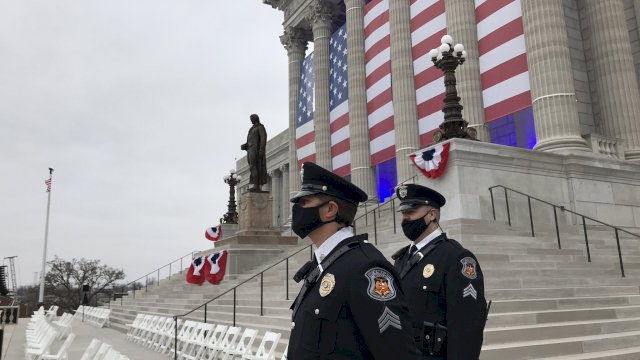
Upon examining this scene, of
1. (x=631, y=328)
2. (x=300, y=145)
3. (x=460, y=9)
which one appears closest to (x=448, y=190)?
(x=631, y=328)

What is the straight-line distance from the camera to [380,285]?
2164 millimetres

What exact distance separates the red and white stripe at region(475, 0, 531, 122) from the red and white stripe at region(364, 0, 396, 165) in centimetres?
656

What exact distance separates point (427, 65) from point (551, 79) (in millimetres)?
7798

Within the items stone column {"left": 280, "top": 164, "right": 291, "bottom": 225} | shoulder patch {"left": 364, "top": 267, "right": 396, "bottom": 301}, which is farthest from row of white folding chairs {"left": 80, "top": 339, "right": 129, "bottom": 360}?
stone column {"left": 280, "top": 164, "right": 291, "bottom": 225}

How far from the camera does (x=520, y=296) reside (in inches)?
346

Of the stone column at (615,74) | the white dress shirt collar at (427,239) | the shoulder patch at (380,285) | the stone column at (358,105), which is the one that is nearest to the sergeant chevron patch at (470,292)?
the white dress shirt collar at (427,239)

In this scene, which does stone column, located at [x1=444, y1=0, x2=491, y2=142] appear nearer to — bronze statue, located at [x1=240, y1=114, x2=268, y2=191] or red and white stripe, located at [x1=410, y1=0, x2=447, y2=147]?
red and white stripe, located at [x1=410, y1=0, x2=447, y2=147]

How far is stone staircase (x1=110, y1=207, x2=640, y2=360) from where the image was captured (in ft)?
24.0

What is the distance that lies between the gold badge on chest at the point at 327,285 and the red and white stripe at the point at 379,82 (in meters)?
24.2

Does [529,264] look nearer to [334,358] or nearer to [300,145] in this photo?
[334,358]

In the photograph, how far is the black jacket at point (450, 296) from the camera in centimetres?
334

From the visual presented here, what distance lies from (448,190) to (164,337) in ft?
25.9

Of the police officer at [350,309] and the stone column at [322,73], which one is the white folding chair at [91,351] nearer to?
the police officer at [350,309]

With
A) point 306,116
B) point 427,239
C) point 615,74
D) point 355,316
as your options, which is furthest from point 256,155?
point 355,316
